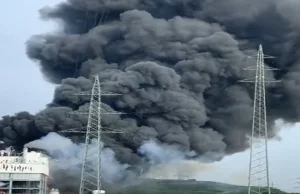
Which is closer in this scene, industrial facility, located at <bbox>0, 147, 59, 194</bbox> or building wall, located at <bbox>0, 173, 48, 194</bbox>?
building wall, located at <bbox>0, 173, 48, 194</bbox>

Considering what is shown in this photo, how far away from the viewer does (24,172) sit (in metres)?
79.8

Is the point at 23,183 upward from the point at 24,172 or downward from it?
downward

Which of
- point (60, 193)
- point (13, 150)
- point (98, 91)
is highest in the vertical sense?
point (98, 91)

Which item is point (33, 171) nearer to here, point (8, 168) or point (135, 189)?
point (8, 168)

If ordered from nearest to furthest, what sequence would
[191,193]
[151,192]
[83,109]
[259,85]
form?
[259,85], [83,109], [151,192], [191,193]

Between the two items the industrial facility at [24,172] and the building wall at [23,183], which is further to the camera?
the industrial facility at [24,172]

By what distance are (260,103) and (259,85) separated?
6.60ft

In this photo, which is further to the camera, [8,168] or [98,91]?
[8,168]

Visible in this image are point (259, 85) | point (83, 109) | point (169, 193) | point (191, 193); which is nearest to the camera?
point (259, 85)

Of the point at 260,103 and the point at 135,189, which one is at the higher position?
the point at 260,103

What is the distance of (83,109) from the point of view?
245 feet

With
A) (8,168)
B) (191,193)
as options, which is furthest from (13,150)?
(191,193)

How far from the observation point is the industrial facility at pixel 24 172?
7906 centimetres

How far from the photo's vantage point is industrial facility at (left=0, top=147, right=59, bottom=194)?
79.1 metres
